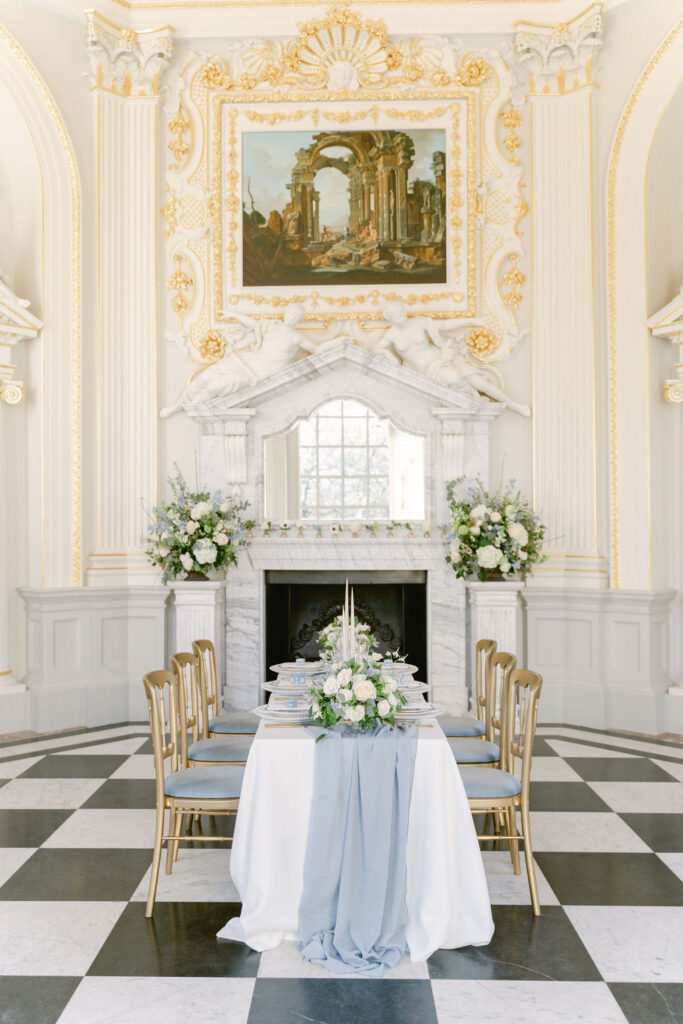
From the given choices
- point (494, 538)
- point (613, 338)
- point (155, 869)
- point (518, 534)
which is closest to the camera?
point (155, 869)

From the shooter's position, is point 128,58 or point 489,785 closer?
point 489,785

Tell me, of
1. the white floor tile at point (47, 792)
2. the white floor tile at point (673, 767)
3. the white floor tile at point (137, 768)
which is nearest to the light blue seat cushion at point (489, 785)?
the white floor tile at point (673, 767)

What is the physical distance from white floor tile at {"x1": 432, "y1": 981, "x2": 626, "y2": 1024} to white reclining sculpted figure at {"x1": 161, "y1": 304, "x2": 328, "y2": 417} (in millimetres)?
5617

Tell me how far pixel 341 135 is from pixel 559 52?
200 cm

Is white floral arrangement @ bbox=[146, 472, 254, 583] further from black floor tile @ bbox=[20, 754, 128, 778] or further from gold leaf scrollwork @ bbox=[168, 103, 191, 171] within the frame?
gold leaf scrollwork @ bbox=[168, 103, 191, 171]

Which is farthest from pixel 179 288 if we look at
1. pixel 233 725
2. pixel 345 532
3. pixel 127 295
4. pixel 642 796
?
pixel 642 796

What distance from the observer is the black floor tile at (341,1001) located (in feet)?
10.00

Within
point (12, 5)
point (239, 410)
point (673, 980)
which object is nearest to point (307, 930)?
point (673, 980)

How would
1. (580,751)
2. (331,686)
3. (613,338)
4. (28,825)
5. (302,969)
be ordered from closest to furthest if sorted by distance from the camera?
(302,969), (331,686), (28,825), (580,751), (613,338)

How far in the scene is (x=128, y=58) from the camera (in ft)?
26.0

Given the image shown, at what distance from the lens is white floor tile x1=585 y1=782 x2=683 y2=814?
17.6 feet

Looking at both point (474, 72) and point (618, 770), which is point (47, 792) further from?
point (474, 72)

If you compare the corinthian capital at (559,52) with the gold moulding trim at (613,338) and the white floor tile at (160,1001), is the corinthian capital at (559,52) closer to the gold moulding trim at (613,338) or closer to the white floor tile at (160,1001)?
the gold moulding trim at (613,338)

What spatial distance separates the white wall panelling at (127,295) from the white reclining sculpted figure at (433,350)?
83.5 inches
